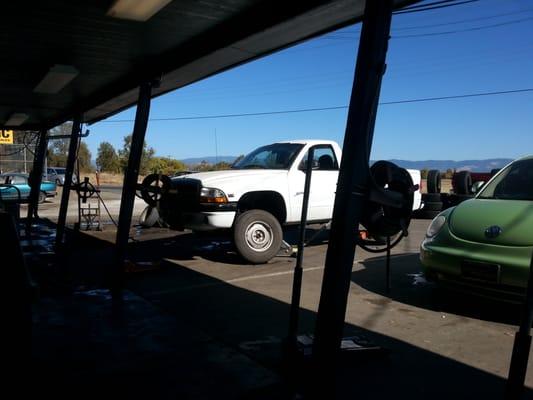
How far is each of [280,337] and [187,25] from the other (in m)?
3.22

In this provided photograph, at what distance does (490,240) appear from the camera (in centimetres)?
477

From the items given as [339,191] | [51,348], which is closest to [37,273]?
[51,348]

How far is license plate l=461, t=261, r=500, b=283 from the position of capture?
15.0ft

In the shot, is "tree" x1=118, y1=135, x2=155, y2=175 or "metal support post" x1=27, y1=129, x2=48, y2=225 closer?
"metal support post" x1=27, y1=129, x2=48, y2=225

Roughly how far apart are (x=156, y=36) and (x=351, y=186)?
3334 millimetres

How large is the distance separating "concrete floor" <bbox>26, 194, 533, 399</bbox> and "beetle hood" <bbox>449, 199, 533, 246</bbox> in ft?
2.85

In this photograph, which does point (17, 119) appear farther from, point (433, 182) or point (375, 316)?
point (433, 182)

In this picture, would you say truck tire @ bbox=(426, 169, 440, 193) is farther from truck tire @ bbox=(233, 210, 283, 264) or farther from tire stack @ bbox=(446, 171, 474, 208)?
truck tire @ bbox=(233, 210, 283, 264)

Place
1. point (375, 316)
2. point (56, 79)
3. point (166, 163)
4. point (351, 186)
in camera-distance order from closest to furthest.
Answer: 1. point (351, 186)
2. point (375, 316)
3. point (56, 79)
4. point (166, 163)

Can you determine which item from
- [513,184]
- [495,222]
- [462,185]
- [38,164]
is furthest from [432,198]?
[38,164]

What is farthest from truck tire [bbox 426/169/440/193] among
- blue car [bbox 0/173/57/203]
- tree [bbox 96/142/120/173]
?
tree [bbox 96/142/120/173]

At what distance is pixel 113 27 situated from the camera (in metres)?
4.88

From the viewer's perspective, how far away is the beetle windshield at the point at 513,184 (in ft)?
17.9

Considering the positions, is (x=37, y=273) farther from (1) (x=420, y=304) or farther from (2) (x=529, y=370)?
(2) (x=529, y=370)
